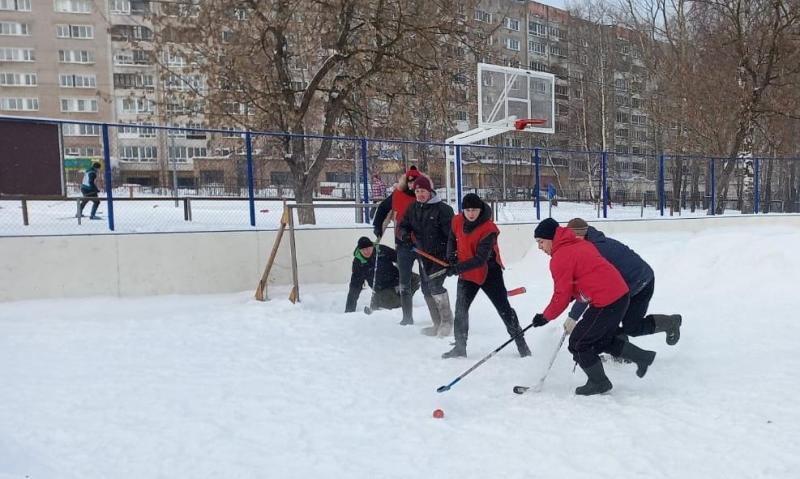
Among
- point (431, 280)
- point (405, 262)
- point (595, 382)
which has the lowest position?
point (595, 382)

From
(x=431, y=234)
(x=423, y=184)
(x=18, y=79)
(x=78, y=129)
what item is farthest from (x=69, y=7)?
(x=431, y=234)

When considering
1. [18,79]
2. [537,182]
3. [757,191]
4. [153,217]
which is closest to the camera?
[153,217]

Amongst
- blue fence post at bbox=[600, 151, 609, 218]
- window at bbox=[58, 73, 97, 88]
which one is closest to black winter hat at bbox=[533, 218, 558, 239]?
blue fence post at bbox=[600, 151, 609, 218]

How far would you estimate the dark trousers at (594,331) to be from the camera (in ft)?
13.4

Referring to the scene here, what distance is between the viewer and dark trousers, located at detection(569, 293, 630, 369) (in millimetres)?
4094

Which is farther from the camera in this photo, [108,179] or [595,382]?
[108,179]

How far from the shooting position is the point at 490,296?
532 cm

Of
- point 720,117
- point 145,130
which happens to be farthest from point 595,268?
point 720,117

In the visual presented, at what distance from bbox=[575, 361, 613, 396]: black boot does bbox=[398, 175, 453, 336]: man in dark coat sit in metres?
2.06

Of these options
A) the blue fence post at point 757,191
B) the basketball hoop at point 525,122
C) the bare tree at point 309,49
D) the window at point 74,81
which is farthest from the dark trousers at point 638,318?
the window at point 74,81

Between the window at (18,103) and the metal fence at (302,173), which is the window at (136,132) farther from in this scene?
the window at (18,103)

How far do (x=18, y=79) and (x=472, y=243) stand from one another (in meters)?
50.6

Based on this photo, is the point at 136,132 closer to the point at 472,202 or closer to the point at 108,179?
the point at 108,179

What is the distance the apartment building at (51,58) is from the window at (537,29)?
110ft
